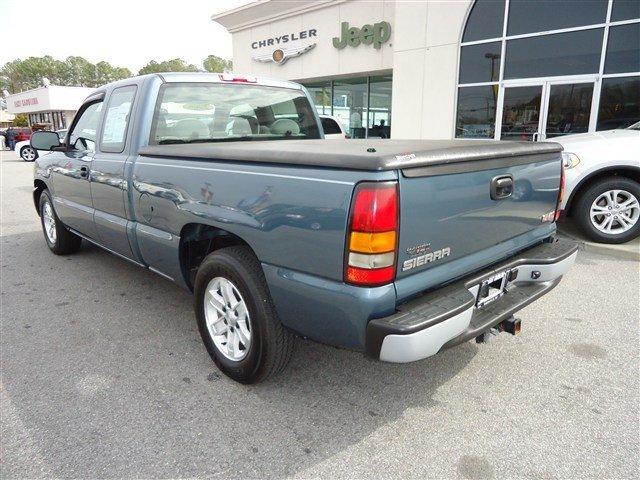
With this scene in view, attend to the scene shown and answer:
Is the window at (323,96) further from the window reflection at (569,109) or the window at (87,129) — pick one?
the window at (87,129)

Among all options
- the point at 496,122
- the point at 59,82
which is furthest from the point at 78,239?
the point at 59,82

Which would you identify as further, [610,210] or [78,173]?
[610,210]

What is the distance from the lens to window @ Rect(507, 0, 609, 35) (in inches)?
365

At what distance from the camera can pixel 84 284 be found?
14.6 feet

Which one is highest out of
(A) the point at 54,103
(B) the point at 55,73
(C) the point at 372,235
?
(B) the point at 55,73

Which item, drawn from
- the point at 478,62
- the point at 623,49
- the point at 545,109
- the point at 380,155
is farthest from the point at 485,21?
the point at 380,155

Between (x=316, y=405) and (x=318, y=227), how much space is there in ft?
3.72

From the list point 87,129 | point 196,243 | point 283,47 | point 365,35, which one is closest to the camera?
point 196,243

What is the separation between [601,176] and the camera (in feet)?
18.9

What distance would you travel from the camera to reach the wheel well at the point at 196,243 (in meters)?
2.81

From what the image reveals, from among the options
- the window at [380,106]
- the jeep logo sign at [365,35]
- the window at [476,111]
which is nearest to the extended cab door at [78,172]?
the window at [476,111]

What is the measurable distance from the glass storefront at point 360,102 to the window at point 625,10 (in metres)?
6.43

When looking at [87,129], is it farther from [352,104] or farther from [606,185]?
[352,104]

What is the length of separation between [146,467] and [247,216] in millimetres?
1286
